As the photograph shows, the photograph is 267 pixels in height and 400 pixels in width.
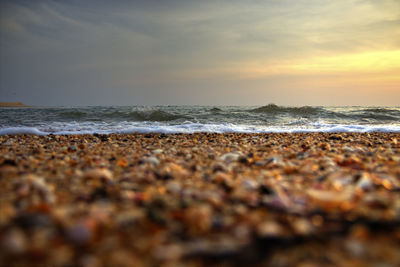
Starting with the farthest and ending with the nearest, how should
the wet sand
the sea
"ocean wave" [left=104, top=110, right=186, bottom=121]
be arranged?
"ocean wave" [left=104, top=110, right=186, bottom=121], the sea, the wet sand

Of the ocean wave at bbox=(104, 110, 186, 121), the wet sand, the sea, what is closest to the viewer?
the wet sand

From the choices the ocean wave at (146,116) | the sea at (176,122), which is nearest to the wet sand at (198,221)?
the sea at (176,122)

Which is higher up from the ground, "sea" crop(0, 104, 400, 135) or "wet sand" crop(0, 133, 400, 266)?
"sea" crop(0, 104, 400, 135)

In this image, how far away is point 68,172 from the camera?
2.65m

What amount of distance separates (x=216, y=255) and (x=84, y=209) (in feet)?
3.03

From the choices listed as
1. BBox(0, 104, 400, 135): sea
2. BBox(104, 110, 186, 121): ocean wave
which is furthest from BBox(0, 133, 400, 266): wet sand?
BBox(104, 110, 186, 121): ocean wave

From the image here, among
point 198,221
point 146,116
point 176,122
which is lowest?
point 198,221

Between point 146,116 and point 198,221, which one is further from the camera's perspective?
point 146,116

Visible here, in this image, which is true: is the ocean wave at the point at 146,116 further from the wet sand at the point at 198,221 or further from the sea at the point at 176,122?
the wet sand at the point at 198,221

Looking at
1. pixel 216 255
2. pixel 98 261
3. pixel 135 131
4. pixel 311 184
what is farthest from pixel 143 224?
pixel 135 131

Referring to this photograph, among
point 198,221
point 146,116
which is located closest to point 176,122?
point 146,116

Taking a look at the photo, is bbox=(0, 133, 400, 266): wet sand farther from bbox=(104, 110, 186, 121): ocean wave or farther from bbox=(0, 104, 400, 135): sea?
bbox=(104, 110, 186, 121): ocean wave

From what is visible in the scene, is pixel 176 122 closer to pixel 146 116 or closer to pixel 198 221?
pixel 146 116

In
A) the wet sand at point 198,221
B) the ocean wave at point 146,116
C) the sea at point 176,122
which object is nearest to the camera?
the wet sand at point 198,221
